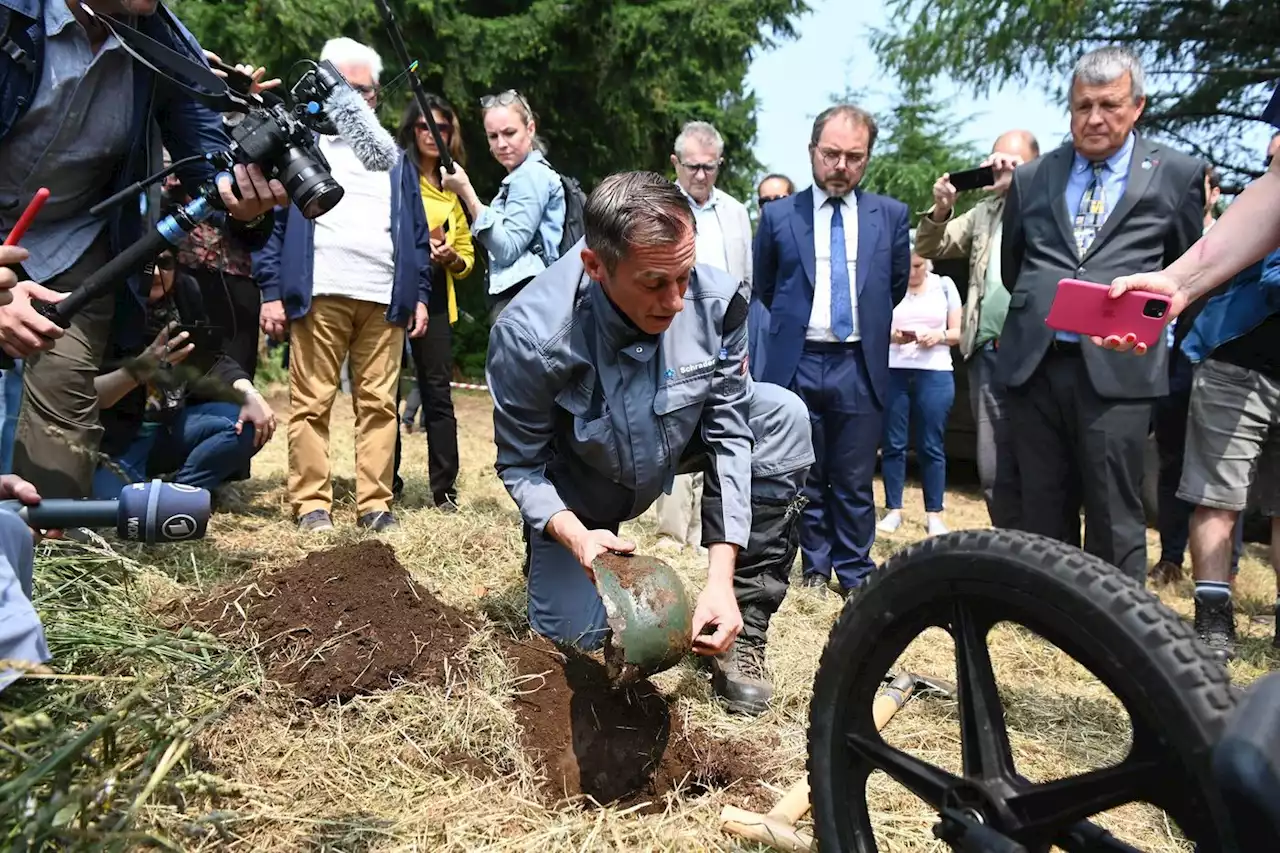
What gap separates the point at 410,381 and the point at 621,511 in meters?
8.88

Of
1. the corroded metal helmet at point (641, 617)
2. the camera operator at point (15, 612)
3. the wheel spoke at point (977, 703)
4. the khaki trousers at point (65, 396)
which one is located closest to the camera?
the wheel spoke at point (977, 703)

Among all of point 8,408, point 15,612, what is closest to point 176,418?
point 8,408

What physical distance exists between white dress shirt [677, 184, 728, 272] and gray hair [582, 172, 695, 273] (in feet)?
7.14

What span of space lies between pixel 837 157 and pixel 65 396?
314 centimetres

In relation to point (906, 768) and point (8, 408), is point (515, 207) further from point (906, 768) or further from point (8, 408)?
point (906, 768)

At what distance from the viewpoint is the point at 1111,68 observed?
11.6 feet

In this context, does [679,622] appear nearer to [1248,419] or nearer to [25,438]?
[25,438]

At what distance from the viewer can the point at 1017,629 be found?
3.97m

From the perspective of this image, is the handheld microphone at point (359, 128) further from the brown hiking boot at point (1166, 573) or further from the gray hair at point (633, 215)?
the brown hiking boot at point (1166, 573)

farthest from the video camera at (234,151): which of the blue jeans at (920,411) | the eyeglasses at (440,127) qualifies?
the blue jeans at (920,411)

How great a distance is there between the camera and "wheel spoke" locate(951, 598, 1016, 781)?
1.45 m

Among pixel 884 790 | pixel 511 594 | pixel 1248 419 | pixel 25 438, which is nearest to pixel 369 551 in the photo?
pixel 511 594

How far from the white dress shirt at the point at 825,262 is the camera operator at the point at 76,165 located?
7.67 feet

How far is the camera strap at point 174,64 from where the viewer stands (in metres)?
2.77
